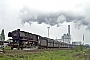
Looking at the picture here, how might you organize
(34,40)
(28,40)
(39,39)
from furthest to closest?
(39,39)
(34,40)
(28,40)

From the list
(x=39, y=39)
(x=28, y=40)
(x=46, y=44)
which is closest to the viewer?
(x=28, y=40)

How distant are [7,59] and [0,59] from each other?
0.94 m

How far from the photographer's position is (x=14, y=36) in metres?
31.2

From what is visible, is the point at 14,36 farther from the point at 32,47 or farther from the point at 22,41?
the point at 32,47

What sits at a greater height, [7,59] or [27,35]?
[27,35]

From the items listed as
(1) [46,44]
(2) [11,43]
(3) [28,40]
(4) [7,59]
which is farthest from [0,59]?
(1) [46,44]

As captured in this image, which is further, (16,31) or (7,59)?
(16,31)

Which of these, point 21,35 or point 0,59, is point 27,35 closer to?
point 21,35

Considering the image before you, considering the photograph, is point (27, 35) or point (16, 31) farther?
point (27, 35)

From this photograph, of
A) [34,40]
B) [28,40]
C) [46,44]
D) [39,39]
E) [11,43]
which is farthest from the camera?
[46,44]

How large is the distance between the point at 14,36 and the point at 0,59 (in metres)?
16.1

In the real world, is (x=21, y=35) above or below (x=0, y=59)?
above

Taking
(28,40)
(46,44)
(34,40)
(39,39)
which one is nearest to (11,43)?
(28,40)

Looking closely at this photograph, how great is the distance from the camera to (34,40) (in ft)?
115
